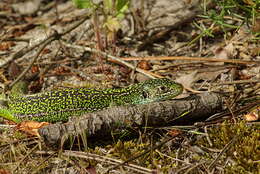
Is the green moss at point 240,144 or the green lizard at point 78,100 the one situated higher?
the green lizard at point 78,100

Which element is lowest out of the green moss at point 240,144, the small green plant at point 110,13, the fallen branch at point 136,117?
the green moss at point 240,144

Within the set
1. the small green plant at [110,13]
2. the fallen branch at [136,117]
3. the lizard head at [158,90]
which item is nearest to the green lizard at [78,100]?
the lizard head at [158,90]

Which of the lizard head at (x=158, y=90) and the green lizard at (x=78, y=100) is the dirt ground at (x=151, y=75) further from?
the green lizard at (x=78, y=100)

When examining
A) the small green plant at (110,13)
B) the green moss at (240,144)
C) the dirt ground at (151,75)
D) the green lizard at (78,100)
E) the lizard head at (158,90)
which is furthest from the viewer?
the small green plant at (110,13)

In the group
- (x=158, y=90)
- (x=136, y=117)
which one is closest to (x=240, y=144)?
(x=136, y=117)

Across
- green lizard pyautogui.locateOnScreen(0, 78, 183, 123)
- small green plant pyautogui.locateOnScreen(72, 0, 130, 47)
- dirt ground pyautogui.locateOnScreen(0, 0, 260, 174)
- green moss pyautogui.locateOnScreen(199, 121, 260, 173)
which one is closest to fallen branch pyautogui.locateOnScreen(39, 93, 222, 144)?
dirt ground pyautogui.locateOnScreen(0, 0, 260, 174)

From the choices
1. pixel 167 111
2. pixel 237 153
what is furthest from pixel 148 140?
pixel 237 153

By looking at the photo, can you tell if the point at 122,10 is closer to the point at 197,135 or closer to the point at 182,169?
the point at 197,135

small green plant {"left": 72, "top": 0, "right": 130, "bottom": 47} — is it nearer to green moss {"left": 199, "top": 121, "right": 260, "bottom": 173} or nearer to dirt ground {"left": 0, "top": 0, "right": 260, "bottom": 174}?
dirt ground {"left": 0, "top": 0, "right": 260, "bottom": 174}
